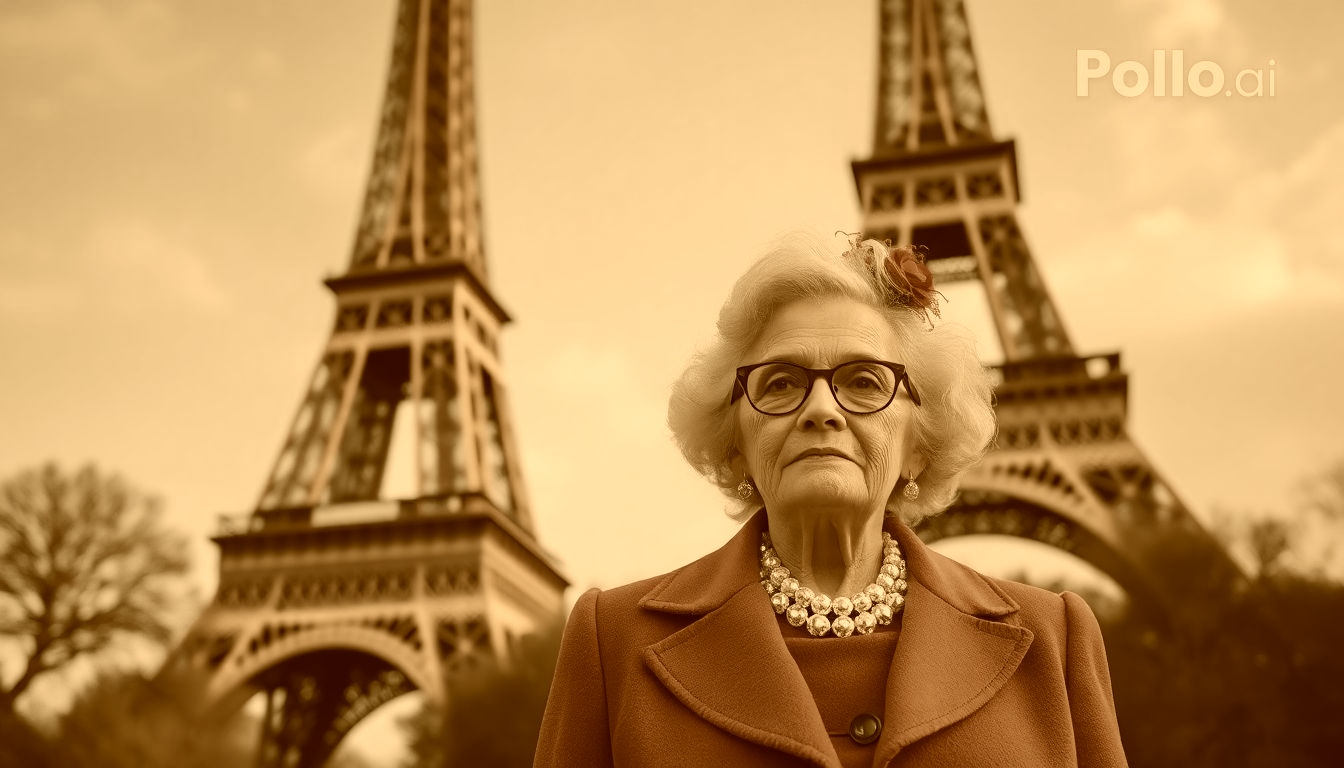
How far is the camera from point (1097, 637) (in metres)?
2.62

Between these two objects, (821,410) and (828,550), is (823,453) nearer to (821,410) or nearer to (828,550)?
(821,410)

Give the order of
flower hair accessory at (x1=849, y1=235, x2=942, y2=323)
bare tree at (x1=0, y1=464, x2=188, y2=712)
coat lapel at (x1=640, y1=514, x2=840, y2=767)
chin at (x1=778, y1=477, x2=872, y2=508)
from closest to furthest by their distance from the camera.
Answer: coat lapel at (x1=640, y1=514, x2=840, y2=767) → chin at (x1=778, y1=477, x2=872, y2=508) → flower hair accessory at (x1=849, y1=235, x2=942, y2=323) → bare tree at (x1=0, y1=464, x2=188, y2=712)

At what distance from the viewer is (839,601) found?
2.57m

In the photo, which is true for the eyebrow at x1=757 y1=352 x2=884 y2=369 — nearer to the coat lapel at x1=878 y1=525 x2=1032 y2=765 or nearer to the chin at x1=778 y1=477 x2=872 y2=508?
the chin at x1=778 y1=477 x2=872 y2=508

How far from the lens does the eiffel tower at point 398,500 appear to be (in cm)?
2733

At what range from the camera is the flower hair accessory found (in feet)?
8.91

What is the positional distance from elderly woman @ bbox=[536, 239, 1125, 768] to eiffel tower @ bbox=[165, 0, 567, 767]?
80.1 ft

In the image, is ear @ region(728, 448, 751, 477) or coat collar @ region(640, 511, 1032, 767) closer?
coat collar @ region(640, 511, 1032, 767)

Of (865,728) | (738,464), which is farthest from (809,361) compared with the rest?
(865,728)

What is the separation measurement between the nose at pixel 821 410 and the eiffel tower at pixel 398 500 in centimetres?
2467

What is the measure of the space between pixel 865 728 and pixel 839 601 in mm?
304

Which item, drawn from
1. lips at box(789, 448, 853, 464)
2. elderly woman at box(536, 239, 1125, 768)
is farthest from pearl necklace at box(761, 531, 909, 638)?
lips at box(789, 448, 853, 464)

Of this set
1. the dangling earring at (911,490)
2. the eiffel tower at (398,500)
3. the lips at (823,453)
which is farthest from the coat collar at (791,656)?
the eiffel tower at (398,500)

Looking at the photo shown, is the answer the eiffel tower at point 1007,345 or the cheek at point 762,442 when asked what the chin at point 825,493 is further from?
the eiffel tower at point 1007,345
